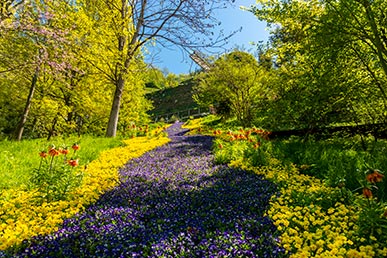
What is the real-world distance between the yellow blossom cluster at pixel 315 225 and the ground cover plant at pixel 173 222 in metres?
0.21

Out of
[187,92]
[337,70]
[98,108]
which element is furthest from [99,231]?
[187,92]

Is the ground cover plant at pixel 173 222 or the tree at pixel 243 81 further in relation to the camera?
the tree at pixel 243 81

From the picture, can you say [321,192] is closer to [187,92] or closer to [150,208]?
[150,208]

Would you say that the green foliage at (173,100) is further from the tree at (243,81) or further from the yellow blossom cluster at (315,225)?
the yellow blossom cluster at (315,225)

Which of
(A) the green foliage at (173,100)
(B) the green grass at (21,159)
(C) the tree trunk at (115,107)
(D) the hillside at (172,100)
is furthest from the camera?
(A) the green foliage at (173,100)

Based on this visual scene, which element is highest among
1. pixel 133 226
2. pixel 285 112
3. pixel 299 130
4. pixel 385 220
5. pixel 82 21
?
pixel 82 21

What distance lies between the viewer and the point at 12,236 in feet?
11.4

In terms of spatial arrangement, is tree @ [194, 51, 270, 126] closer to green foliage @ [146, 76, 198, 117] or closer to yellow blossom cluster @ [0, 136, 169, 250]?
yellow blossom cluster @ [0, 136, 169, 250]

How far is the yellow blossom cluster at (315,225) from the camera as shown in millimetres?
3045

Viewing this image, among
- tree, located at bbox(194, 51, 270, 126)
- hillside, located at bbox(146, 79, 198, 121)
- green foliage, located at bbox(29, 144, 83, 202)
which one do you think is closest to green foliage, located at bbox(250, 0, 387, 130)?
tree, located at bbox(194, 51, 270, 126)

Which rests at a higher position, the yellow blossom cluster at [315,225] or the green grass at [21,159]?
the green grass at [21,159]

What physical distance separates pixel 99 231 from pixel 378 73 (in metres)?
8.23

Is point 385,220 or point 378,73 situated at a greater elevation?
point 378,73

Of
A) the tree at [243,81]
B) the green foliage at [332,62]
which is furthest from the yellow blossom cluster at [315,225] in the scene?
the tree at [243,81]
